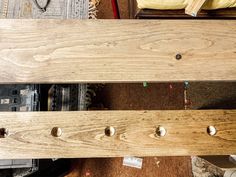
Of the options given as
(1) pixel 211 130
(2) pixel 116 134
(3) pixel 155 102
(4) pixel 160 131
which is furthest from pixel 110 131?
(3) pixel 155 102

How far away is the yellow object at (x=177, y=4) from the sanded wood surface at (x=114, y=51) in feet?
1.10

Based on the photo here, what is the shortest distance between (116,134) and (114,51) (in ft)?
0.80

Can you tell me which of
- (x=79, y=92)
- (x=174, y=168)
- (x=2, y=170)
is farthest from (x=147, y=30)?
(x=174, y=168)

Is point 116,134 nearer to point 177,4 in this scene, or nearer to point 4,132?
point 4,132

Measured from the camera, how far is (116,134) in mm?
832

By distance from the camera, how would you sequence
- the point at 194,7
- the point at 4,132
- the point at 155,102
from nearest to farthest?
the point at 4,132 < the point at 194,7 < the point at 155,102

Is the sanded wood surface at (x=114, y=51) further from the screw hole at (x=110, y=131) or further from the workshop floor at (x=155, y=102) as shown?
the workshop floor at (x=155, y=102)

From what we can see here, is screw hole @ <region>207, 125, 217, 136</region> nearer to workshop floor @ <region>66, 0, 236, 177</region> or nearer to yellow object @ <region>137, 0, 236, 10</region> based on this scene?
yellow object @ <region>137, 0, 236, 10</region>

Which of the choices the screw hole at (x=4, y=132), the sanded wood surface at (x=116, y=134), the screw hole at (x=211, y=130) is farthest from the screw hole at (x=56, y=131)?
the screw hole at (x=211, y=130)

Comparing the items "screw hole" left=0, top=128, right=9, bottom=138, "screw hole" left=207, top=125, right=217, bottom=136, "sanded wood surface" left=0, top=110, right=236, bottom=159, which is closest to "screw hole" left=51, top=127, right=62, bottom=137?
"sanded wood surface" left=0, top=110, right=236, bottom=159

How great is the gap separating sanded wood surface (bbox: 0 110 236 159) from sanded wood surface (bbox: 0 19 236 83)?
0.11 meters

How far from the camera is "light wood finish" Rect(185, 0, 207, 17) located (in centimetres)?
107

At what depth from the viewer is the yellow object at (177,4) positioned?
1.19m

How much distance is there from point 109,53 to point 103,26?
0.09m
